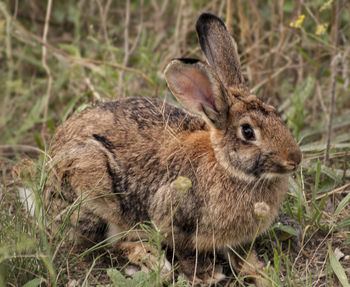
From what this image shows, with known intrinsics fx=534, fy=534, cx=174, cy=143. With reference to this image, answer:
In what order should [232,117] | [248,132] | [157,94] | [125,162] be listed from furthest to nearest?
1. [157,94]
2. [125,162]
3. [232,117]
4. [248,132]

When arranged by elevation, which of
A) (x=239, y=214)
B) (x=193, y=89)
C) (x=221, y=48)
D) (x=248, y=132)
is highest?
(x=221, y=48)

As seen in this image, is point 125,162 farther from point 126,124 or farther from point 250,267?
point 250,267

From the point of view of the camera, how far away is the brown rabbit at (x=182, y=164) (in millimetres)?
3402

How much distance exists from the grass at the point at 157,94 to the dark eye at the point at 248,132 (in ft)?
1.59

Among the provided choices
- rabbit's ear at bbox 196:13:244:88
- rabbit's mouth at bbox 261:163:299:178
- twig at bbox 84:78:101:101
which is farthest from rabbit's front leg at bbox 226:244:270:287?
twig at bbox 84:78:101:101

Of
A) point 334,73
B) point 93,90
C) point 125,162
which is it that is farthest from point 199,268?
point 93,90

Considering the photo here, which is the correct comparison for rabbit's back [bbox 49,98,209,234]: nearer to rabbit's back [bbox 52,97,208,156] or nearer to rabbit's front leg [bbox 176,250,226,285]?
rabbit's back [bbox 52,97,208,156]

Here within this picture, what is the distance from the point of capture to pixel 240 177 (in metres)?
3.44

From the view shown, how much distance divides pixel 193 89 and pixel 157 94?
150cm

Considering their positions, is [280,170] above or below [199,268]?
above

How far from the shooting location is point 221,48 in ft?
12.2

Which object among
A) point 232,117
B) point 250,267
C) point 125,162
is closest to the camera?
point 232,117

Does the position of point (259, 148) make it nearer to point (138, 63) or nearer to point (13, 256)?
point (13, 256)

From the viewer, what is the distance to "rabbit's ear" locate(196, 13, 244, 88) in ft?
12.2
